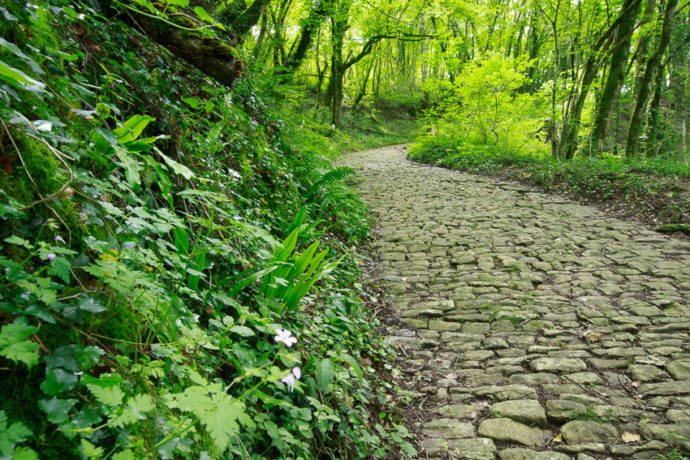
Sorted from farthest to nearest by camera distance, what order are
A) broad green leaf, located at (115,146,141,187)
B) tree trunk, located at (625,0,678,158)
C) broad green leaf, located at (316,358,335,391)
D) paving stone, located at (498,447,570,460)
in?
tree trunk, located at (625,0,678,158), paving stone, located at (498,447,570,460), broad green leaf, located at (316,358,335,391), broad green leaf, located at (115,146,141,187)

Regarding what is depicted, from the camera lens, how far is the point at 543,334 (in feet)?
11.6

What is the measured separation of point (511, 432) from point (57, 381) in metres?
2.62

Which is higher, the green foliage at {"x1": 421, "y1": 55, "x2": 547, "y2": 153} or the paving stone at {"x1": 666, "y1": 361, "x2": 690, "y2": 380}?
the green foliage at {"x1": 421, "y1": 55, "x2": 547, "y2": 153}

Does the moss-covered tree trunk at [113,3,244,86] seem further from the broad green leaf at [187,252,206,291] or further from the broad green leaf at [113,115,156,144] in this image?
the broad green leaf at [187,252,206,291]

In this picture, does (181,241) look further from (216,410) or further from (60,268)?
(216,410)

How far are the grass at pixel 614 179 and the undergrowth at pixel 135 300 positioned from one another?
6.59 meters

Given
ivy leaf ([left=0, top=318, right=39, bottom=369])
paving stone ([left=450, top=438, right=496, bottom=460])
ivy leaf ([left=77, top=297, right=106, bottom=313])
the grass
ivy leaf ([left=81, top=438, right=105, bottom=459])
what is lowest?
paving stone ([left=450, top=438, right=496, bottom=460])

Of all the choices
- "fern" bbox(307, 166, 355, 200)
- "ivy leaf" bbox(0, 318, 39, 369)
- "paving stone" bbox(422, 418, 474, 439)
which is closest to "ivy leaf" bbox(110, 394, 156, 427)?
"ivy leaf" bbox(0, 318, 39, 369)

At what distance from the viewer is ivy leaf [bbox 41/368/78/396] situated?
85 centimetres

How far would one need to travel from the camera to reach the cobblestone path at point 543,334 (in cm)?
242

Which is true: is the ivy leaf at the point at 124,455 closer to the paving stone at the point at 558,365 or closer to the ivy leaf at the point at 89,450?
the ivy leaf at the point at 89,450

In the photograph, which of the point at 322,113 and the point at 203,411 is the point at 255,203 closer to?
the point at 203,411

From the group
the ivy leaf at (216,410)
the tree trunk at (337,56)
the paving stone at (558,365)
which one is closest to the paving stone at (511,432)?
the paving stone at (558,365)

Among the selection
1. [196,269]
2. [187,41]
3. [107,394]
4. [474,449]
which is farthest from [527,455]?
[187,41]
